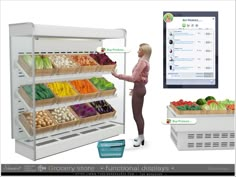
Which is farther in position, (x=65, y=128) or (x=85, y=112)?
(x=85, y=112)

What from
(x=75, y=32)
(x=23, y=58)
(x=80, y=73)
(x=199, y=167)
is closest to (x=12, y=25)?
(x=23, y=58)

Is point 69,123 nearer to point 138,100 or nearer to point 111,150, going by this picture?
point 111,150

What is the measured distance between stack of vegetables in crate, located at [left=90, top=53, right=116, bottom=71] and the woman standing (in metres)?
0.74

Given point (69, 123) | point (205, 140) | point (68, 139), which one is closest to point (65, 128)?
point (69, 123)

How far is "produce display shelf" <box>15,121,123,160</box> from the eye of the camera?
4.88 m

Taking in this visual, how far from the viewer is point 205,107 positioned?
5.16 meters

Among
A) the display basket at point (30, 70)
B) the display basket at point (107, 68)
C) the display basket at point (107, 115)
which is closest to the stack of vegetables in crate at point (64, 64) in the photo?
the display basket at point (30, 70)

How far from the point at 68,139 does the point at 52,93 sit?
77cm

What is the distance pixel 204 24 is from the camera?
18.1 ft

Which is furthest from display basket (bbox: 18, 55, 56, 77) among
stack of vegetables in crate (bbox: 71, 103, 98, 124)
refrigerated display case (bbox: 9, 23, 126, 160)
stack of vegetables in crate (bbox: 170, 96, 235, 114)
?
stack of vegetables in crate (bbox: 170, 96, 235, 114)

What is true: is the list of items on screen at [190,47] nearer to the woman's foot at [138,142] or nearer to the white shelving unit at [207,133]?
the white shelving unit at [207,133]

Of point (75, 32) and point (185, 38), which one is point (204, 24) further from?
point (75, 32)

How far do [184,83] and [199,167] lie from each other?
1.72 metres

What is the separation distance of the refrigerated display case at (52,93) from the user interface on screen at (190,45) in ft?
3.03
